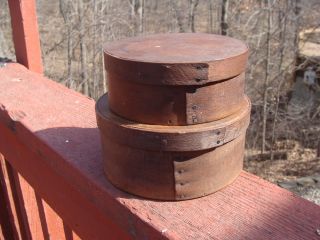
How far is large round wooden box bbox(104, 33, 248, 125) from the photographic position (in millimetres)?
801

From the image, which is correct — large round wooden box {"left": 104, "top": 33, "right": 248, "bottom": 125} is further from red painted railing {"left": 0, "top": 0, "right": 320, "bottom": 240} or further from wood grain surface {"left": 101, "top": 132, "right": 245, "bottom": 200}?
red painted railing {"left": 0, "top": 0, "right": 320, "bottom": 240}

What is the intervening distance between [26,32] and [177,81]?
1.63 meters

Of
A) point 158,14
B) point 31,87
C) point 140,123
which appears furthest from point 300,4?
point 140,123

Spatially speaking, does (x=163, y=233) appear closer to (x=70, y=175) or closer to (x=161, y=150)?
(x=161, y=150)

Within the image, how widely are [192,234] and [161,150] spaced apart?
179 millimetres

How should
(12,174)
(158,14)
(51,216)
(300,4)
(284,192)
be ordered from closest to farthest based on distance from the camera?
(284,192), (51,216), (12,174), (300,4), (158,14)

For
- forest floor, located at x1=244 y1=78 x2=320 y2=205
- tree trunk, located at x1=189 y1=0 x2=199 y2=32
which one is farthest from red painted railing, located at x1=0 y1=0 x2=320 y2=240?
tree trunk, located at x1=189 y1=0 x2=199 y2=32

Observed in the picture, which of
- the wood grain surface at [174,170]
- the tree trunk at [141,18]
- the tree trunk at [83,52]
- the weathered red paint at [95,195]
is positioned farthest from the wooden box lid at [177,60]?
the tree trunk at [141,18]

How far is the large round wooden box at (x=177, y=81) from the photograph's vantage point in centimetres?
80

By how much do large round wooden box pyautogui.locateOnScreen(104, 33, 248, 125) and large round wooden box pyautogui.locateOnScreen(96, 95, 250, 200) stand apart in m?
0.03

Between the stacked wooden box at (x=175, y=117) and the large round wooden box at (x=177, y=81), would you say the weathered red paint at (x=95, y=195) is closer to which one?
the stacked wooden box at (x=175, y=117)

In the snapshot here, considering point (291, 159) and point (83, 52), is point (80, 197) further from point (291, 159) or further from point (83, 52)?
point (291, 159)

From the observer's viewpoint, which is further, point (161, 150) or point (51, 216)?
point (51, 216)

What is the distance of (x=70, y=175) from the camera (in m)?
1.13
